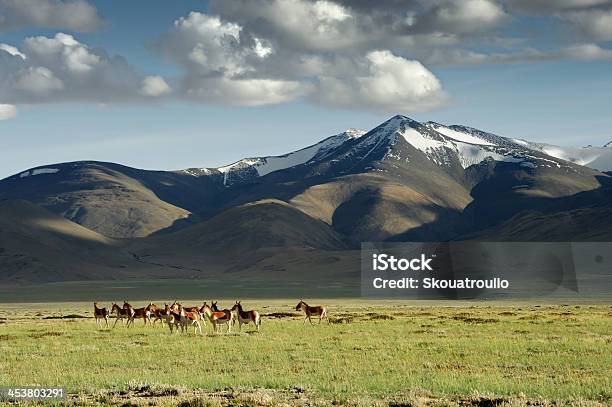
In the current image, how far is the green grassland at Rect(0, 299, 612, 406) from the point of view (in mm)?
20734

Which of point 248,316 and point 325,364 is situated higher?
point 248,316

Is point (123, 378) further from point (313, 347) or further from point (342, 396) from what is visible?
point (313, 347)

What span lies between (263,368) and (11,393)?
8457mm

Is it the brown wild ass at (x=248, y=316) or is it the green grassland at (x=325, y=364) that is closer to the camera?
the green grassland at (x=325, y=364)

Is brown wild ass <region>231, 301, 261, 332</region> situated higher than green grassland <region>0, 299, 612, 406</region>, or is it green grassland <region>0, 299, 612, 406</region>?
brown wild ass <region>231, 301, 261, 332</region>

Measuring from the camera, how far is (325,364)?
27.3 meters

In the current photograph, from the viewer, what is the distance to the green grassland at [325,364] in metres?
20.7

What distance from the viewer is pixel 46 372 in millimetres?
25719

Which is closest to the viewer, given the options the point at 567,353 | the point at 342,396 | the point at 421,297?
the point at 342,396

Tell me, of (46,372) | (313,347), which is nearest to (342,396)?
(46,372)

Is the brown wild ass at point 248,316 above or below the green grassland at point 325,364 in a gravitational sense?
above

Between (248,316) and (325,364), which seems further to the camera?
(248,316)

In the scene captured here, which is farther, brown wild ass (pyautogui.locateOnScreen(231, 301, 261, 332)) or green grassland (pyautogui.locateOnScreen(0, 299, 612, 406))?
brown wild ass (pyautogui.locateOnScreen(231, 301, 261, 332))

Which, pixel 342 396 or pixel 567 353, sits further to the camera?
pixel 567 353
